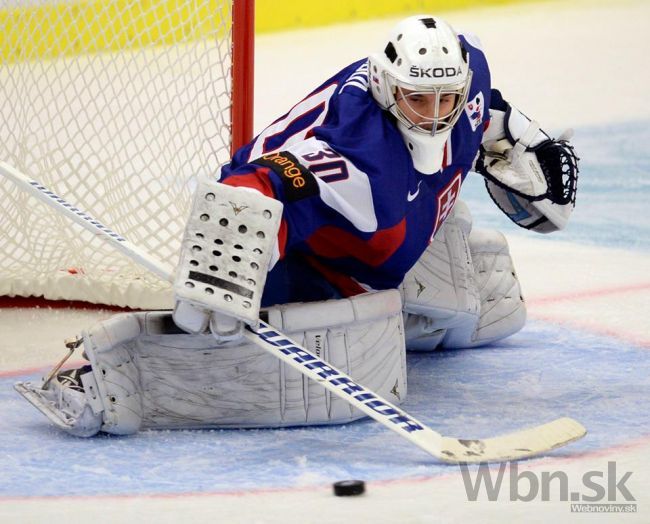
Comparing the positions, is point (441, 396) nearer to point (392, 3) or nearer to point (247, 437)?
point (247, 437)

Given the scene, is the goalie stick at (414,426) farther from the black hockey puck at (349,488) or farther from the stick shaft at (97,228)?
the black hockey puck at (349,488)

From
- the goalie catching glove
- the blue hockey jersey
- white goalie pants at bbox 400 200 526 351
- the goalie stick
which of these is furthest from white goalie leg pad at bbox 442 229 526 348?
the goalie stick

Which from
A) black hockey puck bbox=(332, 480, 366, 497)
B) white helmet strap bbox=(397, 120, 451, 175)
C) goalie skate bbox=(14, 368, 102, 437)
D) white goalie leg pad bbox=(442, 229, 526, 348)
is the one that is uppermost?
white helmet strap bbox=(397, 120, 451, 175)

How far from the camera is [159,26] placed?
367 cm

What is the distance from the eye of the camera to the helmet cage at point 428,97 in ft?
8.54

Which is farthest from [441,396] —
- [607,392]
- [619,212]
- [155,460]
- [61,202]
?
[619,212]

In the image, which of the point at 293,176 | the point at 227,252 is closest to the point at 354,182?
the point at 293,176

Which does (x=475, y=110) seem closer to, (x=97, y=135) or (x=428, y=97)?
(x=428, y=97)

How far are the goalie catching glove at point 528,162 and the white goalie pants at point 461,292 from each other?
0.48ft

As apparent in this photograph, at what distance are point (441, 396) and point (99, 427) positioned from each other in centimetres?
78

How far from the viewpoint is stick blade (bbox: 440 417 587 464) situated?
7.63 ft

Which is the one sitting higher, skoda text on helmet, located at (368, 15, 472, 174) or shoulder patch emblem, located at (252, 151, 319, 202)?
skoda text on helmet, located at (368, 15, 472, 174)

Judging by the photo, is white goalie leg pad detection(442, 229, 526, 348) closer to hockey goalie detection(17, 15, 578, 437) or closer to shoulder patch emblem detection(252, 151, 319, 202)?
hockey goalie detection(17, 15, 578, 437)

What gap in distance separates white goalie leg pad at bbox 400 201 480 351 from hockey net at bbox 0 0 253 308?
733 millimetres
